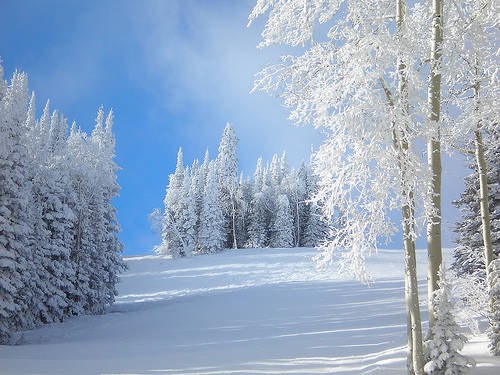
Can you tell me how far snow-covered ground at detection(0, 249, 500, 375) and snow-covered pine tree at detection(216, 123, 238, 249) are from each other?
71.2 ft

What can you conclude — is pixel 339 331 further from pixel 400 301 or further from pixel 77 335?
pixel 77 335

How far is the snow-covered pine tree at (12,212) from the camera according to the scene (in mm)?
20500

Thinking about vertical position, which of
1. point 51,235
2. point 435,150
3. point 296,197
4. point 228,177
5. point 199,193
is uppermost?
point 228,177

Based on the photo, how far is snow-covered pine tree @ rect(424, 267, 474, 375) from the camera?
23.8 ft

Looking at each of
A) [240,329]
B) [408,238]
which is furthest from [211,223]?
[408,238]

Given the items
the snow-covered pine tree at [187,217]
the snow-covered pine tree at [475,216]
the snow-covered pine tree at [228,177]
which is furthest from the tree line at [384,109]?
the snow-covered pine tree at [228,177]

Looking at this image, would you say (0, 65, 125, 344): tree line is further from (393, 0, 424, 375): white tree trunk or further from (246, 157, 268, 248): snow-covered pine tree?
(246, 157, 268, 248): snow-covered pine tree

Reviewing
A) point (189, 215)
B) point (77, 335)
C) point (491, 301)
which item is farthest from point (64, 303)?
point (189, 215)

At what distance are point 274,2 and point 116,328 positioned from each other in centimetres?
2199

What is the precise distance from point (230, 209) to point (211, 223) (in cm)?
860

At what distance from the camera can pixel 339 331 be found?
20.1 meters

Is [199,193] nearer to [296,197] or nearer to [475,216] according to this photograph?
[296,197]

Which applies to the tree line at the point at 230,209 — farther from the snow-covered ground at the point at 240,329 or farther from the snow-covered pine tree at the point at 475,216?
the snow-covered pine tree at the point at 475,216

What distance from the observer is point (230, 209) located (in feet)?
227
